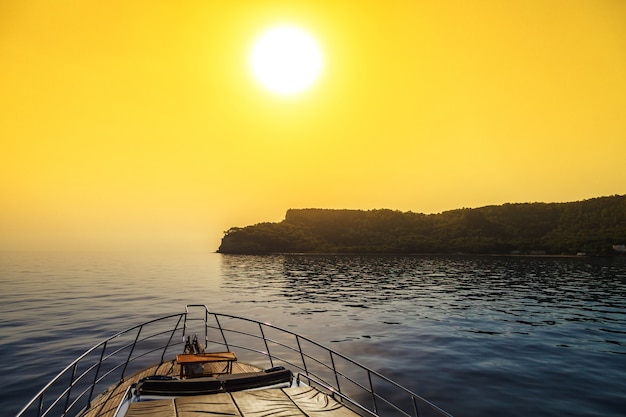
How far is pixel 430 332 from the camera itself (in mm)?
28297

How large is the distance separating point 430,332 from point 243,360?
14.4 meters

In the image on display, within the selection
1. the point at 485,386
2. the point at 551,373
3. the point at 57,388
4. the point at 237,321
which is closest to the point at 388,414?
the point at 485,386

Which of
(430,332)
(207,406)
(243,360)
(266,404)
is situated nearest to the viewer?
(207,406)

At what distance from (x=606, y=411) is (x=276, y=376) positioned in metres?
13.2

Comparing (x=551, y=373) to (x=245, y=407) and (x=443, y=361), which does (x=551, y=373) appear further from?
(x=245, y=407)

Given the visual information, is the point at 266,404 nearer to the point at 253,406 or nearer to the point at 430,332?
the point at 253,406

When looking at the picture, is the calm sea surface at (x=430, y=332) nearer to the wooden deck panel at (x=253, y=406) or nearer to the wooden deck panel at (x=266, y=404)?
the wooden deck panel at (x=253, y=406)

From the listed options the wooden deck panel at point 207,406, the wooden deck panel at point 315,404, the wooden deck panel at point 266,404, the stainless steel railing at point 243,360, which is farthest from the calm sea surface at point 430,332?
the wooden deck panel at point 207,406

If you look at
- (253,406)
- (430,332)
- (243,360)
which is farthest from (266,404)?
(430,332)

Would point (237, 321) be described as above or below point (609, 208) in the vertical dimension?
below

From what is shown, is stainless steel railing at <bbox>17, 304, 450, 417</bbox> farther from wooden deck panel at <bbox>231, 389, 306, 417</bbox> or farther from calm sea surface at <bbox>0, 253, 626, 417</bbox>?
wooden deck panel at <bbox>231, 389, 306, 417</bbox>

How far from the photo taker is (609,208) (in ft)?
605

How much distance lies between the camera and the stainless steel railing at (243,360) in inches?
440

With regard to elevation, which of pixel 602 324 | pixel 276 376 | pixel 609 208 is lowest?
pixel 602 324
